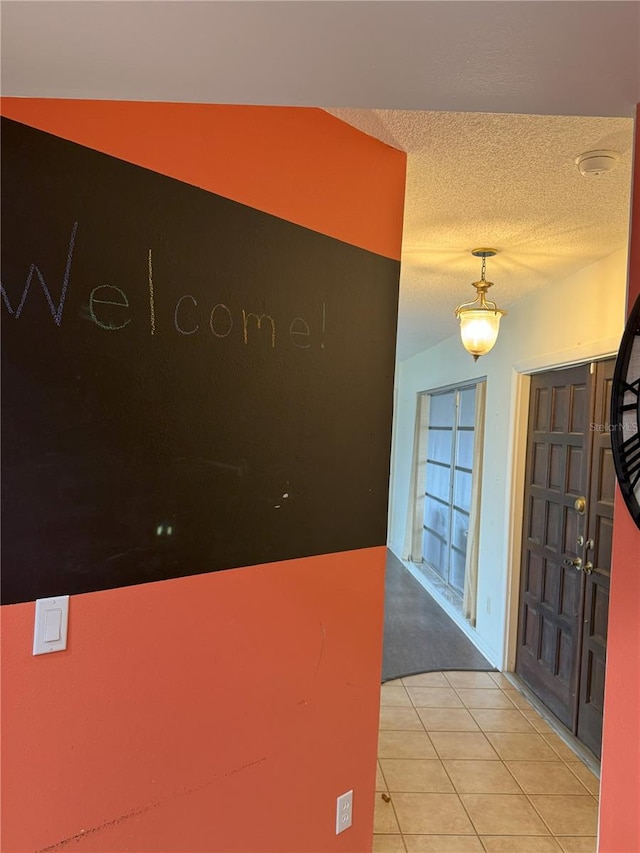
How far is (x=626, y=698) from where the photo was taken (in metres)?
1.08

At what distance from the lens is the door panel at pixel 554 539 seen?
319 centimetres

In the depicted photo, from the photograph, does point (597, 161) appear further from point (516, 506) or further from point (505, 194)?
point (516, 506)

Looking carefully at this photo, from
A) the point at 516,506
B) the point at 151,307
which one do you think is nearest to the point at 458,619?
the point at 516,506

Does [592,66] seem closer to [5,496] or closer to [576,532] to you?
[5,496]

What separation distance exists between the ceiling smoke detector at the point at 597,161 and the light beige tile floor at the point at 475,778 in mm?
2615

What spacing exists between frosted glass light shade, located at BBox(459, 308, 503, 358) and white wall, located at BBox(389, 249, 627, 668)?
527 mm

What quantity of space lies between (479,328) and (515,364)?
1063mm

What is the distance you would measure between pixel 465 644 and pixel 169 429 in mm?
3899

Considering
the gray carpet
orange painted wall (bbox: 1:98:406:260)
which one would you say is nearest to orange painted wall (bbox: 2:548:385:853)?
orange painted wall (bbox: 1:98:406:260)

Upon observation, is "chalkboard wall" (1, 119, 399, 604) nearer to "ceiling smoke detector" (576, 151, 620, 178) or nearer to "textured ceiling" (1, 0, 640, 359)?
"textured ceiling" (1, 0, 640, 359)

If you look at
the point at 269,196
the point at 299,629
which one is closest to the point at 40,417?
the point at 269,196

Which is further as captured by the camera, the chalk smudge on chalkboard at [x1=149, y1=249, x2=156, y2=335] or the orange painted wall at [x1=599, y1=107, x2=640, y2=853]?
the chalk smudge on chalkboard at [x1=149, y1=249, x2=156, y2=335]

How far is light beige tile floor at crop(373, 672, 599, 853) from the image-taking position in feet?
7.55

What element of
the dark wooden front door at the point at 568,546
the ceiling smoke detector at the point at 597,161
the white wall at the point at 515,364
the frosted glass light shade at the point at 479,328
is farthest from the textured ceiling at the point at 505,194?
the dark wooden front door at the point at 568,546
